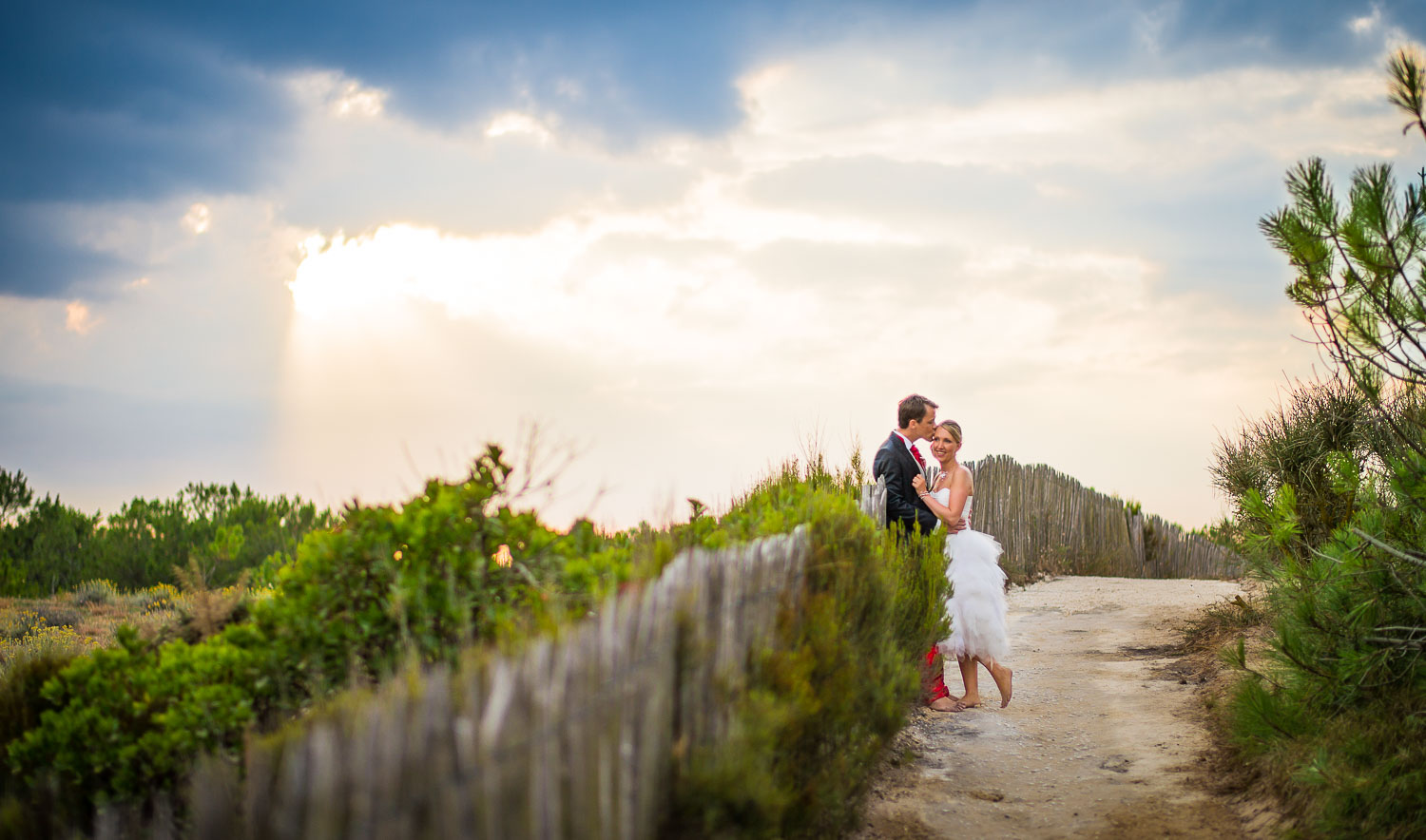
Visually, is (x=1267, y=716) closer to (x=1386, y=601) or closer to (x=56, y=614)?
(x=1386, y=601)

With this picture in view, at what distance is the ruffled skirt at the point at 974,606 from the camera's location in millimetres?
6027

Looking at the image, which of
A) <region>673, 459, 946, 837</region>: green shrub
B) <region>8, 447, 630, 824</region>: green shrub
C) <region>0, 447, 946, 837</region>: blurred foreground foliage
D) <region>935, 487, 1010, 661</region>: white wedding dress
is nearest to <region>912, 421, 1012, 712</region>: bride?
<region>935, 487, 1010, 661</region>: white wedding dress

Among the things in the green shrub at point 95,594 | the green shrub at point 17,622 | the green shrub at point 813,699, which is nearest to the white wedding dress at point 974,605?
the green shrub at point 813,699

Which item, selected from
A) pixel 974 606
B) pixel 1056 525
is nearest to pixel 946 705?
pixel 974 606

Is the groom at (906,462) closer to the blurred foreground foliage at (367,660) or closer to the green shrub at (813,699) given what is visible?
the green shrub at (813,699)

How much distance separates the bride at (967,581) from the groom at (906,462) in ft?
0.32

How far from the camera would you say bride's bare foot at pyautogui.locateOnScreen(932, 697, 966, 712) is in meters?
6.37

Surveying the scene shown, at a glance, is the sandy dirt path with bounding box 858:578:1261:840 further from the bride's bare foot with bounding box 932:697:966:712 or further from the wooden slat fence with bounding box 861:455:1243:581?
the wooden slat fence with bounding box 861:455:1243:581

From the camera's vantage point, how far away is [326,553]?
2994 millimetres

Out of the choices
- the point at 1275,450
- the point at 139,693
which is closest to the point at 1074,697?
the point at 1275,450

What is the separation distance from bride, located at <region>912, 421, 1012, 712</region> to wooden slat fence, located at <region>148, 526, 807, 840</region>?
3900 millimetres

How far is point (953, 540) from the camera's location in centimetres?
623

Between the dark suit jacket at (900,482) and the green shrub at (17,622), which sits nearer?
→ the dark suit jacket at (900,482)

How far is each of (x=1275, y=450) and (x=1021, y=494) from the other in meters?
6.44
